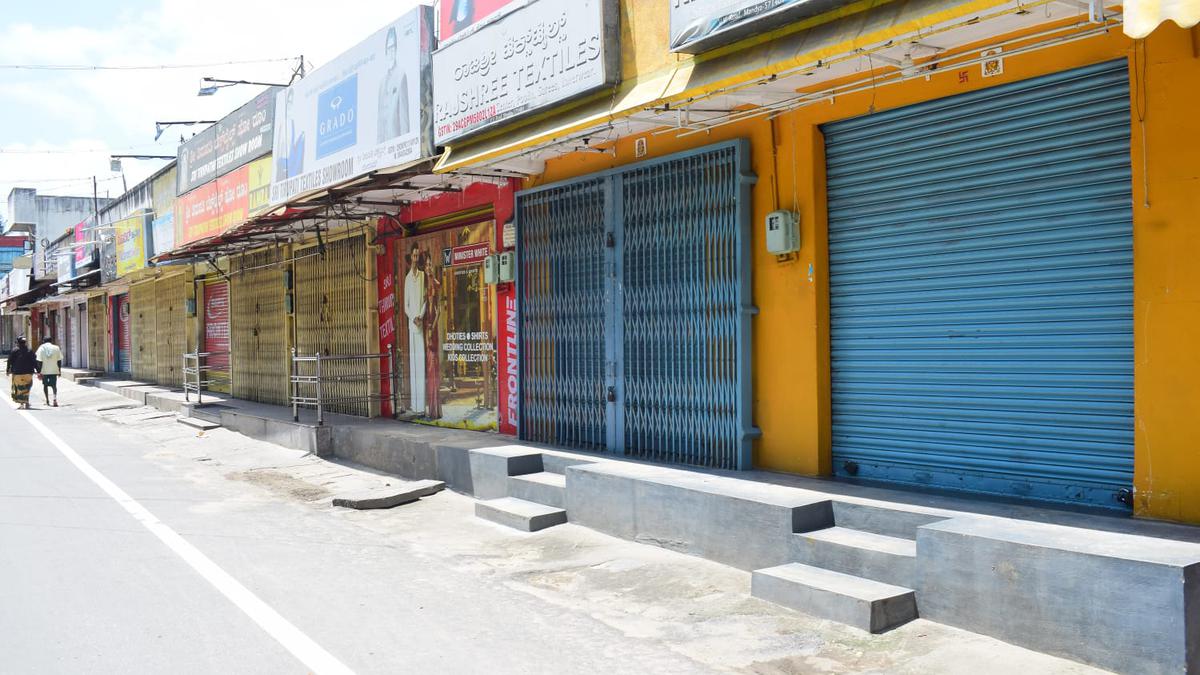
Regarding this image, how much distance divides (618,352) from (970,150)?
170 inches

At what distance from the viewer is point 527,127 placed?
31.1ft

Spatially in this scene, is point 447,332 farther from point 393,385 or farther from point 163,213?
point 163,213

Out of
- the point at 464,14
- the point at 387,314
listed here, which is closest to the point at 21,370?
the point at 387,314

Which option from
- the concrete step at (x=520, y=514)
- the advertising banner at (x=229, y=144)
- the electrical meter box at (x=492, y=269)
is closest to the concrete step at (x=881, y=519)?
the concrete step at (x=520, y=514)

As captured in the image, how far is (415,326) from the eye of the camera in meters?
14.3

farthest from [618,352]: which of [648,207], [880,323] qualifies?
[880,323]

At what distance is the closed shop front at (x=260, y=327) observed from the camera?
19047 mm

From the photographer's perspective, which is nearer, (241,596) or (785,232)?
(241,596)

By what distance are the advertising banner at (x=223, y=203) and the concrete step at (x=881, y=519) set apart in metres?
11.9

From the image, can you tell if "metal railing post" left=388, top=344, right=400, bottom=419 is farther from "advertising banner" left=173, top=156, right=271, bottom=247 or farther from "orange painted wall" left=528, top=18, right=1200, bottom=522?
"orange painted wall" left=528, top=18, right=1200, bottom=522

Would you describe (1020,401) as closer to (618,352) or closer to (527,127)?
(618,352)

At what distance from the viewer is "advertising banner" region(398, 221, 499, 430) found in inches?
495

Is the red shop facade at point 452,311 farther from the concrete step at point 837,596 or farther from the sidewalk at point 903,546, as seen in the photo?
the concrete step at point 837,596

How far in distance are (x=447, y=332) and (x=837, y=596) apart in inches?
351
